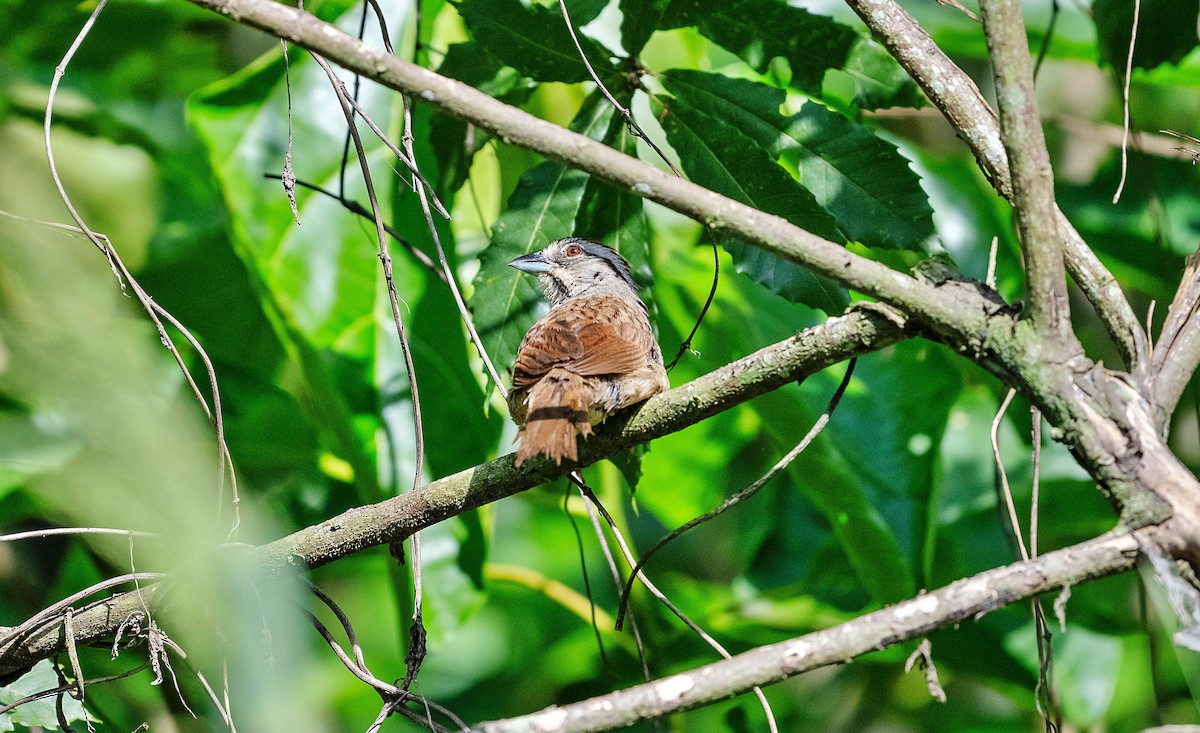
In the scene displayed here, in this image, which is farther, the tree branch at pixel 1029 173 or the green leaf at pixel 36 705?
the green leaf at pixel 36 705

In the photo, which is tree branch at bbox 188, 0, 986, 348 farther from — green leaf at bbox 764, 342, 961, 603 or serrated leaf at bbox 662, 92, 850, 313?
green leaf at bbox 764, 342, 961, 603

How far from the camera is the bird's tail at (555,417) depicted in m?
2.06

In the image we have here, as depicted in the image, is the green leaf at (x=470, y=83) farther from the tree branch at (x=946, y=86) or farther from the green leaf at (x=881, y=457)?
the green leaf at (x=881, y=457)

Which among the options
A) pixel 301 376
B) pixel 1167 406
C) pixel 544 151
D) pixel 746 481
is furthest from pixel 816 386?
pixel 544 151

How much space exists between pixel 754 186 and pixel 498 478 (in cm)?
105

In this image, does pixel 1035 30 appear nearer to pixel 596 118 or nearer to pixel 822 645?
pixel 596 118

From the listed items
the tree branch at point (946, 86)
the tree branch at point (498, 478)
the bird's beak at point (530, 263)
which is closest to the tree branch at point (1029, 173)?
the tree branch at point (498, 478)

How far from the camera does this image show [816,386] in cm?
368

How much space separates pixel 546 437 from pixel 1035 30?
3.20 m

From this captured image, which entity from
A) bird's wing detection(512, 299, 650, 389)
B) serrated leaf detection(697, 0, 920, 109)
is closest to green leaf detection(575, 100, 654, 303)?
bird's wing detection(512, 299, 650, 389)

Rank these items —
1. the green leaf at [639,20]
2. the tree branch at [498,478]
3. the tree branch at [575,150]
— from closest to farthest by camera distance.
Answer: the tree branch at [575,150], the tree branch at [498,478], the green leaf at [639,20]

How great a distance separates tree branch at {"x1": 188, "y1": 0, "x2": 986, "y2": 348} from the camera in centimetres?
156

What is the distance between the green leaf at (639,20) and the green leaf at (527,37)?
0.40 feet

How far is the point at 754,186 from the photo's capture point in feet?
8.42
